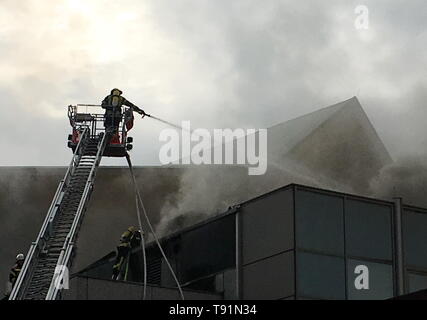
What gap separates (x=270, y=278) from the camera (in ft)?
92.5

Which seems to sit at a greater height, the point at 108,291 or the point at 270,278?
the point at 270,278

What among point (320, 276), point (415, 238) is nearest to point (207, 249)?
point (320, 276)

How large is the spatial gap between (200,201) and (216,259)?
15419 mm

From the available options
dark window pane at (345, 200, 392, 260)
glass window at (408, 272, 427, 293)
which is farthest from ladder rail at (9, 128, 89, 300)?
glass window at (408, 272, 427, 293)

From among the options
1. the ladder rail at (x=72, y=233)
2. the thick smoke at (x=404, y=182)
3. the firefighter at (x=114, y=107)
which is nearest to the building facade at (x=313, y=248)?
the ladder rail at (x=72, y=233)

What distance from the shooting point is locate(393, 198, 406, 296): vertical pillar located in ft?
94.5

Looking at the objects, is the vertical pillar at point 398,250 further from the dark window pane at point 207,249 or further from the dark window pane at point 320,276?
the dark window pane at point 207,249

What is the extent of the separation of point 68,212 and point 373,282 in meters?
7.08

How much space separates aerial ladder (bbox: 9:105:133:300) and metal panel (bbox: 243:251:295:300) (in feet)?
12.2

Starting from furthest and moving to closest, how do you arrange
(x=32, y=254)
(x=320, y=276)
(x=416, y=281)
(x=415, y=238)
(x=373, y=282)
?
(x=415, y=238) → (x=416, y=281) → (x=373, y=282) → (x=32, y=254) → (x=320, y=276)

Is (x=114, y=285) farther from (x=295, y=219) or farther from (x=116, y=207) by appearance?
(x=116, y=207)

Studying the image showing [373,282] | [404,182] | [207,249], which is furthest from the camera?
[404,182]

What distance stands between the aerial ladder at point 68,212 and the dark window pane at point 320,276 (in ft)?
15.5

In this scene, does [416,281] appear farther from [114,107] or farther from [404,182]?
[404,182]
